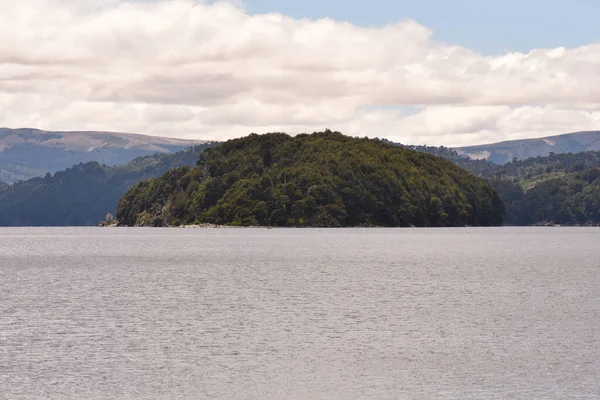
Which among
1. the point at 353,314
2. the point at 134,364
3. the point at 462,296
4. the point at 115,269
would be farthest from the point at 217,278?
the point at 134,364

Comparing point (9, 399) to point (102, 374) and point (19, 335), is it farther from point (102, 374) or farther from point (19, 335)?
point (19, 335)

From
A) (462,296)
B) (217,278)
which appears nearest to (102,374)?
(462,296)

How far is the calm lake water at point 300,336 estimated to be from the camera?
167 ft

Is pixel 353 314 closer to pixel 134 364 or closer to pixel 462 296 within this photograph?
pixel 462 296

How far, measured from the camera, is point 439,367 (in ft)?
185

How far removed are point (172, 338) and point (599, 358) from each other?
30086 mm

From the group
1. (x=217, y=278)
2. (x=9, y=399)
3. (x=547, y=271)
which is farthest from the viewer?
(x=547, y=271)

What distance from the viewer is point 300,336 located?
6969cm

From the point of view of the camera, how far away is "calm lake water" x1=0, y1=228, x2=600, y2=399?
5091 cm

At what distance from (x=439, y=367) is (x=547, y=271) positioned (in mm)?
95160

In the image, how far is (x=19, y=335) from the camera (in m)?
69.7

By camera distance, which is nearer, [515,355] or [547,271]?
[515,355]

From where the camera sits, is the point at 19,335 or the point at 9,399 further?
the point at 19,335

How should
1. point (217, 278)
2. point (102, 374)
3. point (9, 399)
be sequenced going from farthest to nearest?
point (217, 278), point (102, 374), point (9, 399)
